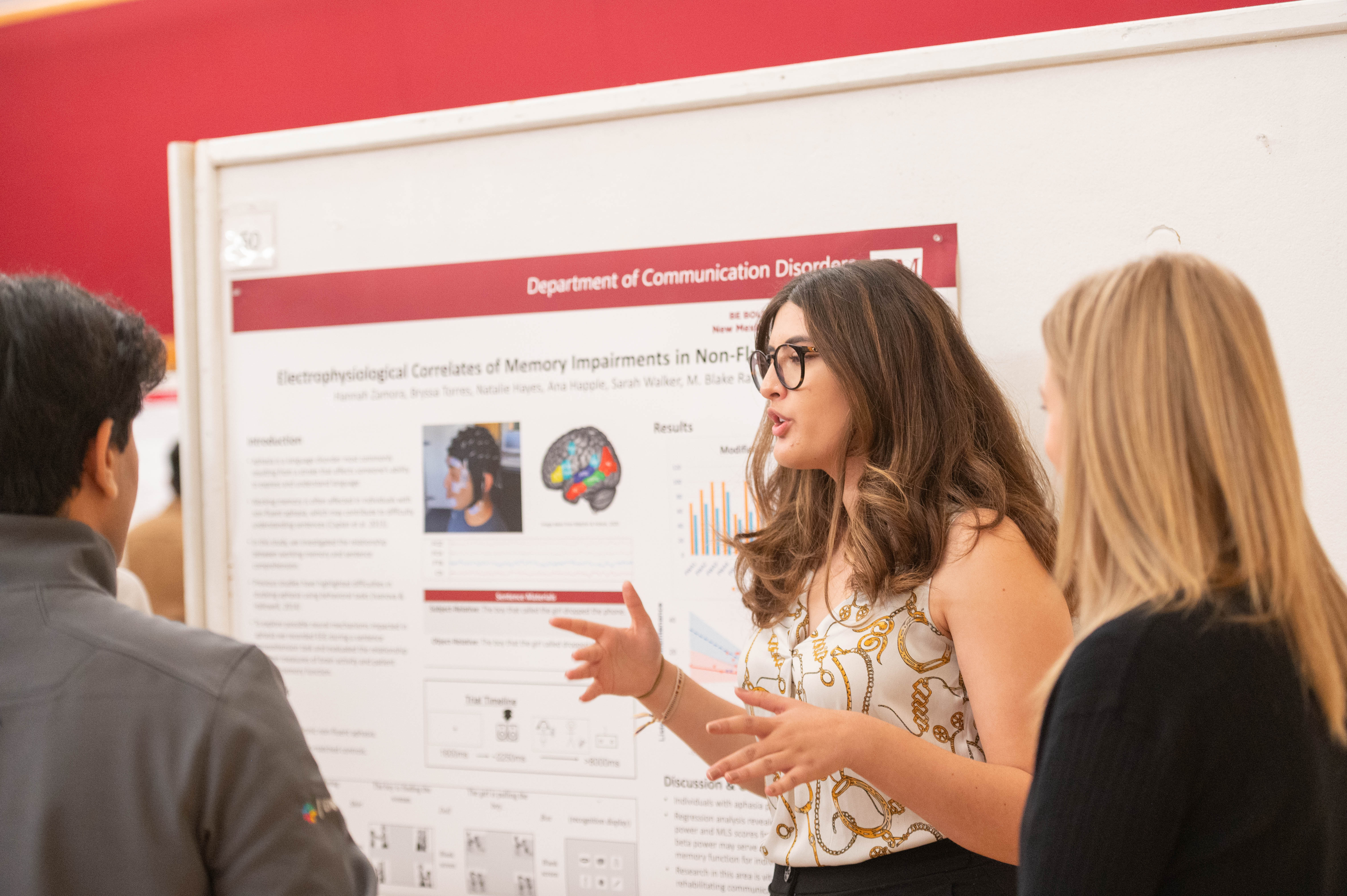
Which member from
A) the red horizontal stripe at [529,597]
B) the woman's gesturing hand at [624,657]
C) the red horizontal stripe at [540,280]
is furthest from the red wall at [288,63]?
the woman's gesturing hand at [624,657]

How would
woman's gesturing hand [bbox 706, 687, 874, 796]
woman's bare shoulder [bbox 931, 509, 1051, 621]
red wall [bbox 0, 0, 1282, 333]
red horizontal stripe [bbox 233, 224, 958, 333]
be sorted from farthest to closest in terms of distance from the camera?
red wall [bbox 0, 0, 1282, 333] < red horizontal stripe [bbox 233, 224, 958, 333] < woman's bare shoulder [bbox 931, 509, 1051, 621] < woman's gesturing hand [bbox 706, 687, 874, 796]

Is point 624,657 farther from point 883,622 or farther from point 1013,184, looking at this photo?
point 1013,184

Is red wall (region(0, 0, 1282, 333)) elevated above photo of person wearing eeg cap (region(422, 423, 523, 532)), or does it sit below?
above

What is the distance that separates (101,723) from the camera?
89 centimetres

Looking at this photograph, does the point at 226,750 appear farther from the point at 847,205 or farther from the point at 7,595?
the point at 847,205

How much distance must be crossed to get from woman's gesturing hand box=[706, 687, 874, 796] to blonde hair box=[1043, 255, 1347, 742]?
435mm

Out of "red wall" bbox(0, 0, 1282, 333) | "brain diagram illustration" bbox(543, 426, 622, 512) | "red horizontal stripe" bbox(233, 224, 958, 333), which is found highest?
"red wall" bbox(0, 0, 1282, 333)

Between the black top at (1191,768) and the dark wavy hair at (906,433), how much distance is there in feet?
1.92

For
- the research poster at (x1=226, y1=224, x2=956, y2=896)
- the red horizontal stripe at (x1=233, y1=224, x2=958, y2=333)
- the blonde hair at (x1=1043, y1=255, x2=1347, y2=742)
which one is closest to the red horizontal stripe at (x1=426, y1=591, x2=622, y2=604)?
the research poster at (x1=226, y1=224, x2=956, y2=896)

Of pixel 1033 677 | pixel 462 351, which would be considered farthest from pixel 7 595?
pixel 462 351

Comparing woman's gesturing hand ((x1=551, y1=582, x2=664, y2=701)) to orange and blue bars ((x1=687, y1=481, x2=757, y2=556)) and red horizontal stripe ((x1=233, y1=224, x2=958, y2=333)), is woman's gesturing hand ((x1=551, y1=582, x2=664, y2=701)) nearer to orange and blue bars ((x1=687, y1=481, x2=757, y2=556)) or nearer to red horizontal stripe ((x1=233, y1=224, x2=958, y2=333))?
orange and blue bars ((x1=687, y1=481, x2=757, y2=556))

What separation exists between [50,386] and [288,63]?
2.34 meters

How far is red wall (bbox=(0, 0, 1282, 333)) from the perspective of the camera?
7.92 ft

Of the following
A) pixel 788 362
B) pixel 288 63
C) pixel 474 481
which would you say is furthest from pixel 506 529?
pixel 288 63
